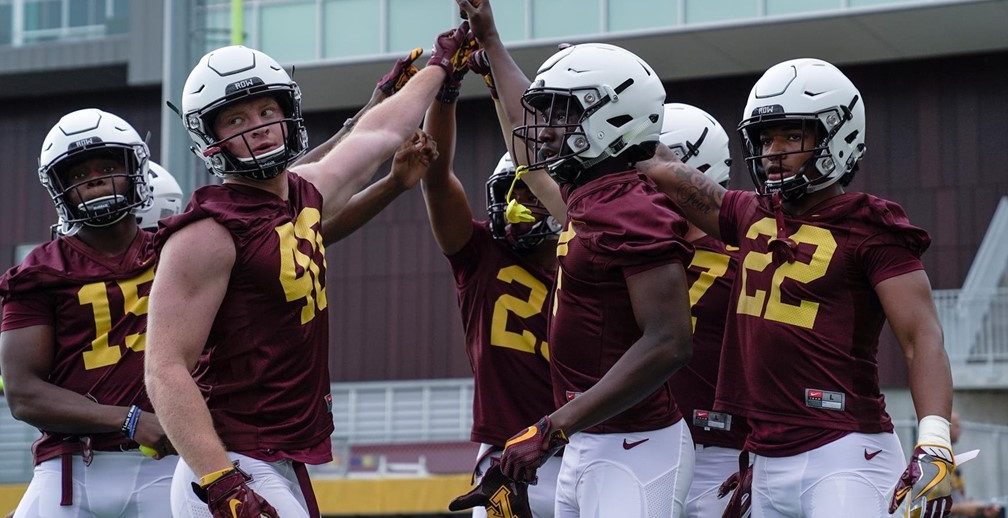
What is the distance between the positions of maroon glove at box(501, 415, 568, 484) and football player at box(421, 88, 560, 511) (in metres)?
1.55

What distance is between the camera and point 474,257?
6590 mm

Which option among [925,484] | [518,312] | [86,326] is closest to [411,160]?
[518,312]

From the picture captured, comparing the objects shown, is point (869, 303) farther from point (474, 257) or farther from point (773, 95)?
point (474, 257)

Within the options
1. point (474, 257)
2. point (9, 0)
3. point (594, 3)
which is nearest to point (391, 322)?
point (594, 3)

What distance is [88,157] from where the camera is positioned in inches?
246

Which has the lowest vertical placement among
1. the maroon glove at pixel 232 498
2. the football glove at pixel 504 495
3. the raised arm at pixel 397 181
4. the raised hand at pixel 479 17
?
the football glove at pixel 504 495

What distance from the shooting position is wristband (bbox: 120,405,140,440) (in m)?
5.59

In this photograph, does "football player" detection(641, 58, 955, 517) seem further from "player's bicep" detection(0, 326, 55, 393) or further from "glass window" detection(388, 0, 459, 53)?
"glass window" detection(388, 0, 459, 53)

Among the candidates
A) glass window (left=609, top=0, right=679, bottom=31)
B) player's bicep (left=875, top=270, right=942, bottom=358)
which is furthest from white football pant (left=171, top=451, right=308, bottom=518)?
glass window (left=609, top=0, right=679, bottom=31)

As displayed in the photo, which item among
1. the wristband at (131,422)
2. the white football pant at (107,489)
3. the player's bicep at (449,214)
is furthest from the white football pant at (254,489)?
the player's bicep at (449,214)

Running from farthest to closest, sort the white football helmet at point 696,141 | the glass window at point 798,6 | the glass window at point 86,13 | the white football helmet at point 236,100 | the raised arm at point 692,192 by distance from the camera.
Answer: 1. the glass window at point 86,13
2. the glass window at point 798,6
3. the white football helmet at point 696,141
4. the raised arm at point 692,192
5. the white football helmet at point 236,100

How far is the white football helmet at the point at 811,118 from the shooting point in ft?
17.9

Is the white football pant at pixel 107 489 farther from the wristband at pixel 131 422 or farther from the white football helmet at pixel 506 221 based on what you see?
the white football helmet at pixel 506 221

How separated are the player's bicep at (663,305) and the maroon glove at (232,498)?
55.0 inches
